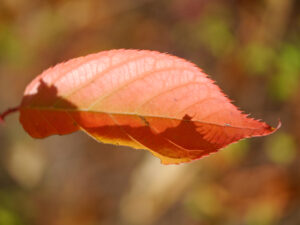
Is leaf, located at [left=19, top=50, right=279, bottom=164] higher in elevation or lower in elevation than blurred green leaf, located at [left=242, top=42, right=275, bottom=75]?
higher

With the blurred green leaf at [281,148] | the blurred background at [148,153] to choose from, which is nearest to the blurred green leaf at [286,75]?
the blurred background at [148,153]

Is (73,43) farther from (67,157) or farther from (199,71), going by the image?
(199,71)

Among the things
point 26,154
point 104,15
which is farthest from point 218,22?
point 26,154

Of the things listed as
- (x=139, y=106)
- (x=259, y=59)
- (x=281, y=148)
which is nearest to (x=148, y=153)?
(x=281, y=148)

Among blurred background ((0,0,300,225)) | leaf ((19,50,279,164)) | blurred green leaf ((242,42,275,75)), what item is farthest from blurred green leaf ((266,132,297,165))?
leaf ((19,50,279,164))

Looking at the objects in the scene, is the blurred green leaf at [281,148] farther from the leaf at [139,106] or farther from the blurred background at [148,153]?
the leaf at [139,106]

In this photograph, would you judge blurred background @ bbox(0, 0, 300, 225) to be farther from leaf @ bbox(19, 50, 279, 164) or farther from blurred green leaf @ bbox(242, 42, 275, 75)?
leaf @ bbox(19, 50, 279, 164)

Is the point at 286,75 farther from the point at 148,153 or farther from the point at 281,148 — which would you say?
the point at 148,153
